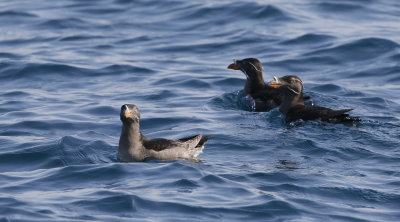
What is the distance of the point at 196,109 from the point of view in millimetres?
15469

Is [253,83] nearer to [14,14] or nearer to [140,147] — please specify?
[140,147]

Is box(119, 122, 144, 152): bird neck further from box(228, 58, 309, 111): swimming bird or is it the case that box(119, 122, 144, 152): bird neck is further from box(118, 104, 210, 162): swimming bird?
box(228, 58, 309, 111): swimming bird

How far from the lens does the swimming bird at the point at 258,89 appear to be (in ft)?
51.6

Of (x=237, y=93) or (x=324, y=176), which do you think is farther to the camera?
(x=237, y=93)

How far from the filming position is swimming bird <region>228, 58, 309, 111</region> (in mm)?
15719

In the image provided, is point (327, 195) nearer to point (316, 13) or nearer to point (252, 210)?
point (252, 210)

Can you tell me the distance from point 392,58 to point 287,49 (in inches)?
112

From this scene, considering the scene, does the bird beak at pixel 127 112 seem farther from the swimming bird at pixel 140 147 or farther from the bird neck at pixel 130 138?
the bird neck at pixel 130 138

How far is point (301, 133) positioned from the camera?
43.4 ft

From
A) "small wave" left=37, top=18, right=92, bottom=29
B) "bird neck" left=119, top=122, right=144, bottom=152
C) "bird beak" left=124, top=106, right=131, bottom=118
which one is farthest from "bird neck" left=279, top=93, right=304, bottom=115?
"small wave" left=37, top=18, right=92, bottom=29

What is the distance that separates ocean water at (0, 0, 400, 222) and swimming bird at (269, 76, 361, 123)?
0.19m

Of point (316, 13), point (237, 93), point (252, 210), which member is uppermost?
point (316, 13)

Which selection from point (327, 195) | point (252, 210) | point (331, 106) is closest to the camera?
point (252, 210)

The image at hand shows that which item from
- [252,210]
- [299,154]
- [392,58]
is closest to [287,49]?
[392,58]
